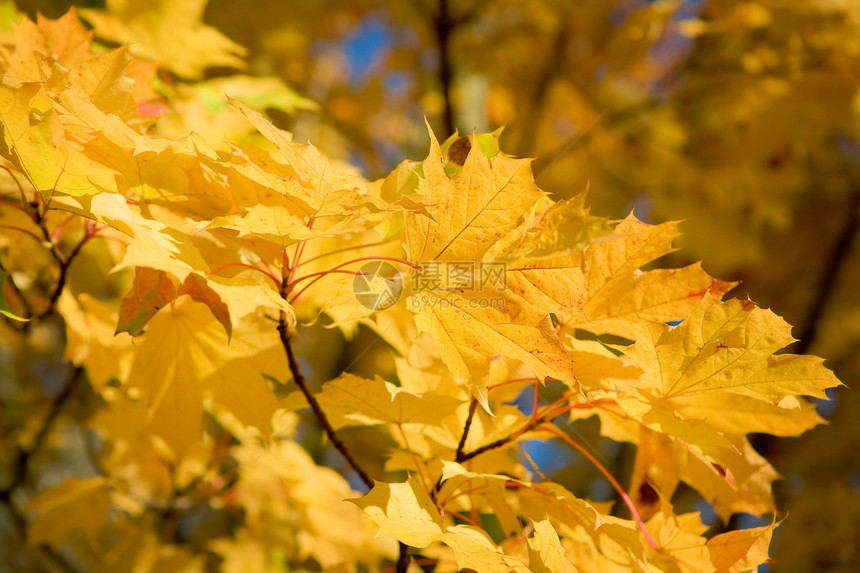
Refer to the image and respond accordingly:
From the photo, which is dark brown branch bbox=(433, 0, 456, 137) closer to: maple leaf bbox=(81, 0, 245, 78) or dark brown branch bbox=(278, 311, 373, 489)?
maple leaf bbox=(81, 0, 245, 78)

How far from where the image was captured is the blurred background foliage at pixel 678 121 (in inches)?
77.6

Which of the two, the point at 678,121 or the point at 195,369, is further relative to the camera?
the point at 678,121

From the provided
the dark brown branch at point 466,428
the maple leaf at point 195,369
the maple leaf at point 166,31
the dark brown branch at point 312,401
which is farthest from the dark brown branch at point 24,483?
the dark brown branch at point 466,428

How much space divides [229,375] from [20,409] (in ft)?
4.27

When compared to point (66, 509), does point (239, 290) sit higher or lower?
higher

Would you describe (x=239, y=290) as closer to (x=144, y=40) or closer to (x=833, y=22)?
(x=144, y=40)

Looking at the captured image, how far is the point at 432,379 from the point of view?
881 mm

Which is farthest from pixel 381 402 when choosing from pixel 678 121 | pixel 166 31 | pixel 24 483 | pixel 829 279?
pixel 678 121

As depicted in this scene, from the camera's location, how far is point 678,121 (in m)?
2.76

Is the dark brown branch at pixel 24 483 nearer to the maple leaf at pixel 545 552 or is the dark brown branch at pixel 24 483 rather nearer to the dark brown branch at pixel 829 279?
the maple leaf at pixel 545 552

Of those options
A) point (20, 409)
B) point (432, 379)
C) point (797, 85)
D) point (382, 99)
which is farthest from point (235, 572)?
point (797, 85)

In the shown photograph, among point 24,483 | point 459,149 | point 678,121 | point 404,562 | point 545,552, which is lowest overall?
point 24,483

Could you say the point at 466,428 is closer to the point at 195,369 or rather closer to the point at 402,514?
the point at 402,514

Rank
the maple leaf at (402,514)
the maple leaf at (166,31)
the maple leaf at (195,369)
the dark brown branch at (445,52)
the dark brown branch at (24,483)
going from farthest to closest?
the dark brown branch at (445,52) → the dark brown branch at (24,483) → the maple leaf at (166,31) → the maple leaf at (195,369) → the maple leaf at (402,514)
